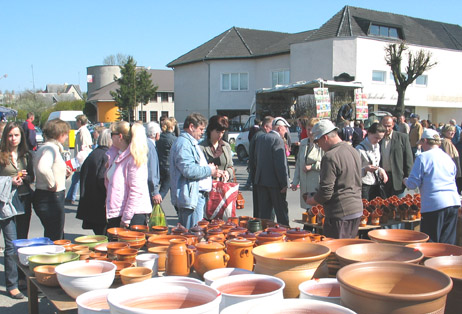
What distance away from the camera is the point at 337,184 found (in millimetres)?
3756

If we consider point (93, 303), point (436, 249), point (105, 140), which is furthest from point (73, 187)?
point (436, 249)

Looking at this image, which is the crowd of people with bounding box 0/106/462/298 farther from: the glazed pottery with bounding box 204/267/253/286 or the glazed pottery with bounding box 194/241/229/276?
the glazed pottery with bounding box 204/267/253/286

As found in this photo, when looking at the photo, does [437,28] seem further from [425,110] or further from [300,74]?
[300,74]

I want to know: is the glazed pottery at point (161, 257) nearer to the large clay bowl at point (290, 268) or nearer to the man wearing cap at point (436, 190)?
the large clay bowl at point (290, 268)

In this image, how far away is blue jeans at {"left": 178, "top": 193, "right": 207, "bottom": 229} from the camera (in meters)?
4.48

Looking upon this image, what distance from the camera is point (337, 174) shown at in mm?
3715

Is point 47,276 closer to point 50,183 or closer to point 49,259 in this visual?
point 49,259

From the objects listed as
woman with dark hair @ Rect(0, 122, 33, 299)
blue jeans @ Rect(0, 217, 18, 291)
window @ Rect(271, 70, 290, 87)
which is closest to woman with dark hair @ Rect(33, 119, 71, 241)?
woman with dark hair @ Rect(0, 122, 33, 299)

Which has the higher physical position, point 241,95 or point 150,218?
point 241,95

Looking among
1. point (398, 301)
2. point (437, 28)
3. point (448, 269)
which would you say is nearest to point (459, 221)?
point (448, 269)

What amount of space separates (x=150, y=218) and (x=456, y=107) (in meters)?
31.2

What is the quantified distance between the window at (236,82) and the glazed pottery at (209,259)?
29.4 metres

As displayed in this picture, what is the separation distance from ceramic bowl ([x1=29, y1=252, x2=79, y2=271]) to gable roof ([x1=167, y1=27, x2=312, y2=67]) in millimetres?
27590

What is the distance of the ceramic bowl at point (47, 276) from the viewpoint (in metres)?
2.56
